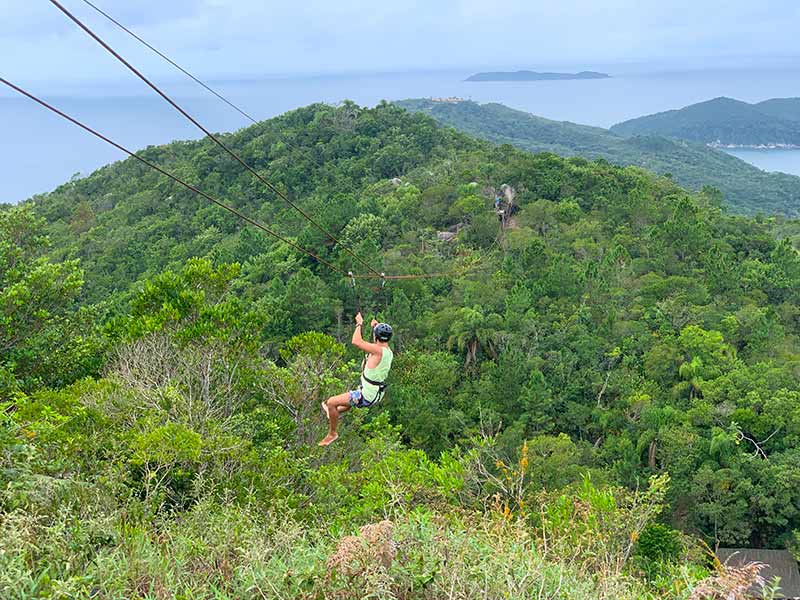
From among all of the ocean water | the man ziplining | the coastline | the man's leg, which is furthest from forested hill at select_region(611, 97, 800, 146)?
the man ziplining

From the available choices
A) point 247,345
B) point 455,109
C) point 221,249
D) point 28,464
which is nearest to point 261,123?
point 221,249

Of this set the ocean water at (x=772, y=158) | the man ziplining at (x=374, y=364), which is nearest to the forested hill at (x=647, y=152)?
the ocean water at (x=772, y=158)

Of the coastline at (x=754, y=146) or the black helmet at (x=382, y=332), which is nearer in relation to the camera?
the black helmet at (x=382, y=332)

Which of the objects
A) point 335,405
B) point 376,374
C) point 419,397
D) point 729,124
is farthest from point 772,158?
point 376,374

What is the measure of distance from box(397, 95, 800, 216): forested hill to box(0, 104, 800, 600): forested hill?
4833 cm

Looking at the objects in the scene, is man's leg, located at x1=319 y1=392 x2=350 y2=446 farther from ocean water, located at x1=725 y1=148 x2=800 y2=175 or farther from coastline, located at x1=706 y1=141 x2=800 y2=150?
coastline, located at x1=706 y1=141 x2=800 y2=150

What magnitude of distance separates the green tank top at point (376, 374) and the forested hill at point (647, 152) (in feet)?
235

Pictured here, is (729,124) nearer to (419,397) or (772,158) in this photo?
(772,158)

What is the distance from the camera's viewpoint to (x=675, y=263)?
93.1 feet

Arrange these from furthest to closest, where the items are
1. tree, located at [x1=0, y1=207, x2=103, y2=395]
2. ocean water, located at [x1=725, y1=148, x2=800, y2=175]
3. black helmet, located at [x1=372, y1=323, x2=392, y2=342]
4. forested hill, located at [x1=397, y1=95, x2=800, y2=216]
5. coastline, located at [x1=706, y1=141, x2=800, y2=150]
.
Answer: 1. coastline, located at [x1=706, y1=141, x2=800, y2=150]
2. ocean water, located at [x1=725, y1=148, x2=800, y2=175]
3. forested hill, located at [x1=397, y1=95, x2=800, y2=216]
4. tree, located at [x1=0, y1=207, x2=103, y2=395]
5. black helmet, located at [x1=372, y1=323, x2=392, y2=342]

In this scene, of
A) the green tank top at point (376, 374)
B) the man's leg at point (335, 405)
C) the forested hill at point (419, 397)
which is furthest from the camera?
the man's leg at point (335, 405)

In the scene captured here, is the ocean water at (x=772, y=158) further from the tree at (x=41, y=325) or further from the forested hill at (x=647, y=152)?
the tree at (x=41, y=325)

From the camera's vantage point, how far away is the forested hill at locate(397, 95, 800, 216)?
286 ft

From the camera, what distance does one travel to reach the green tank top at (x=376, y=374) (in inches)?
240
